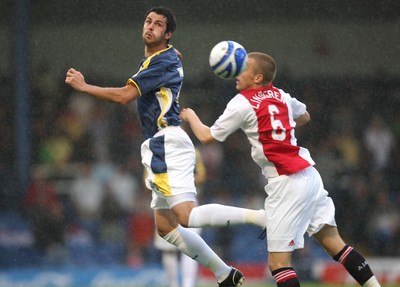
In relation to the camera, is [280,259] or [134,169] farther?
[134,169]

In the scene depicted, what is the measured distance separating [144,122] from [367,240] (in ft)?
20.9

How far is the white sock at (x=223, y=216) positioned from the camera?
6.93 metres

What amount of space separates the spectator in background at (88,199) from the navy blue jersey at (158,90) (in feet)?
18.4

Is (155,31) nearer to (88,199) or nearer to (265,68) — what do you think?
(265,68)

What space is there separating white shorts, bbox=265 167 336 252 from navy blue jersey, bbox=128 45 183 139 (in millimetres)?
942

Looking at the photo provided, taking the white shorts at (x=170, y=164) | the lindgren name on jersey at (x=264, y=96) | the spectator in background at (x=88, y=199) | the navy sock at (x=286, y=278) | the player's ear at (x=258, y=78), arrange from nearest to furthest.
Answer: the navy sock at (x=286, y=278) → the lindgren name on jersey at (x=264, y=96) → the player's ear at (x=258, y=78) → the white shorts at (x=170, y=164) → the spectator in background at (x=88, y=199)

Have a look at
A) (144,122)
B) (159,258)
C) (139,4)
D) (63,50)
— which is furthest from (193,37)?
(144,122)

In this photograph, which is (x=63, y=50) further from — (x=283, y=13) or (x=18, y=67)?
(x=283, y=13)

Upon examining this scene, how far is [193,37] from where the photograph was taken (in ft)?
44.1

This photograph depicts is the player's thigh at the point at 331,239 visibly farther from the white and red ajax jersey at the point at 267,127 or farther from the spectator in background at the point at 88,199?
the spectator in background at the point at 88,199

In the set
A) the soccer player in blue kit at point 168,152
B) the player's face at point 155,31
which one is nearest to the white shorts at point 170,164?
the soccer player in blue kit at point 168,152

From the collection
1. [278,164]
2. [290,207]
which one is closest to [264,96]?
[278,164]

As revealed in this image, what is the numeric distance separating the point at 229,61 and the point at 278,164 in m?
0.77

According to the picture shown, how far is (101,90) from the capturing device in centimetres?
700
